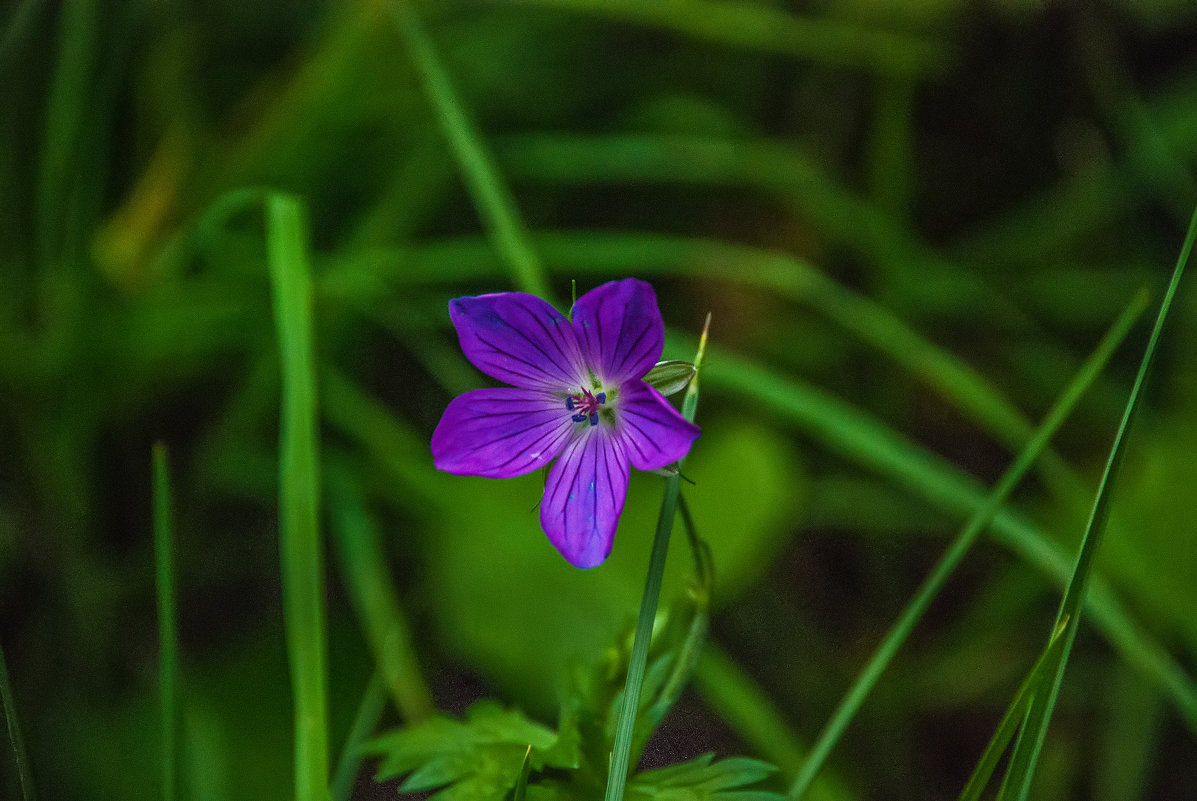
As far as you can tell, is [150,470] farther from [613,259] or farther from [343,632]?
[613,259]

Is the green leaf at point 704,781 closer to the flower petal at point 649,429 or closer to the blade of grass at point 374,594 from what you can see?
the flower petal at point 649,429

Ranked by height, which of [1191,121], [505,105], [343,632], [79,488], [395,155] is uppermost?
[1191,121]

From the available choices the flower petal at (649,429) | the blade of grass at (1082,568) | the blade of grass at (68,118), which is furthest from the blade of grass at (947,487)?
the blade of grass at (68,118)

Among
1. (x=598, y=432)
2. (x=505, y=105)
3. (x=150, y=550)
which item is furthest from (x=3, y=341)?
(x=598, y=432)

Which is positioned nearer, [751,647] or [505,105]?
[751,647]

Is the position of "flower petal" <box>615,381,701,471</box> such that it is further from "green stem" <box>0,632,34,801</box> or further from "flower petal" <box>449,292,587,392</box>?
"green stem" <box>0,632,34,801</box>

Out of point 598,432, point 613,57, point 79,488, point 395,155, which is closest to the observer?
point 598,432

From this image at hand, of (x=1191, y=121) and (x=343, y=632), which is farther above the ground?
Answer: (x=1191, y=121)
